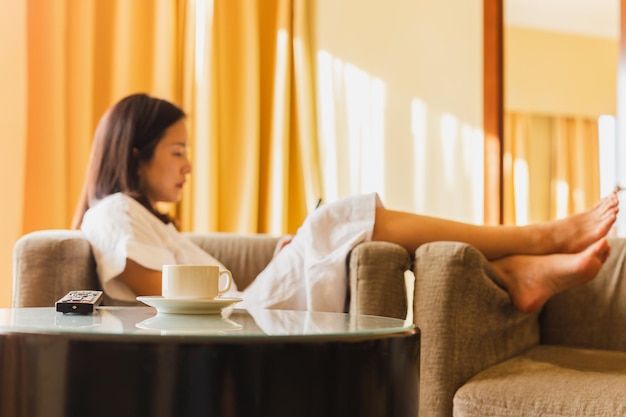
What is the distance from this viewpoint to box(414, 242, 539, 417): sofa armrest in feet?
5.48

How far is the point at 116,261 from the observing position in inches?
74.7

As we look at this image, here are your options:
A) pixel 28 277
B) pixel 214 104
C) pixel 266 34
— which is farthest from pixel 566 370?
pixel 266 34

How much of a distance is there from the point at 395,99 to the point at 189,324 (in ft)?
9.12

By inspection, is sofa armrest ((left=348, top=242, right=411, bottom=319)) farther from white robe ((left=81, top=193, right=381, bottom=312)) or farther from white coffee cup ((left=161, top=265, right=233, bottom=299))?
white coffee cup ((left=161, top=265, right=233, bottom=299))

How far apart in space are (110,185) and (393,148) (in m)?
1.73

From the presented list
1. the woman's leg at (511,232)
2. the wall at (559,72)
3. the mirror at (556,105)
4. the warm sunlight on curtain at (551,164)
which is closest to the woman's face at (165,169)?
the woman's leg at (511,232)

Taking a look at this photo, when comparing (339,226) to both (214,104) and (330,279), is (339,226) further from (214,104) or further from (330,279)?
(214,104)

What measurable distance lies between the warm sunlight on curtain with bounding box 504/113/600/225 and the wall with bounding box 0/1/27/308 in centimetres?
419

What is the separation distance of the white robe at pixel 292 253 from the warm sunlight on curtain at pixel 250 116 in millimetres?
1400

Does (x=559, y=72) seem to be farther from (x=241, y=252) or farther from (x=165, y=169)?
(x=165, y=169)

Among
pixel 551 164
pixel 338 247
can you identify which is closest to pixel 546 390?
pixel 338 247

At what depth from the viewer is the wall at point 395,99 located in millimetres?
3596

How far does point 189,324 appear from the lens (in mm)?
1051

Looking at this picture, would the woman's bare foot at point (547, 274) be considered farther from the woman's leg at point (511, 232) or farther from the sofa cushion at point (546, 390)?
the sofa cushion at point (546, 390)
